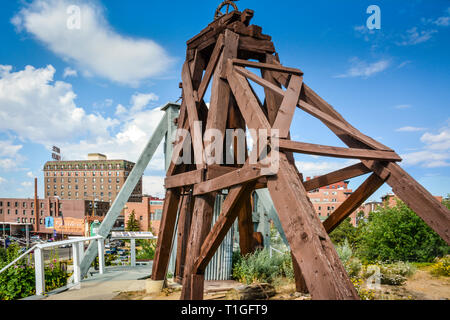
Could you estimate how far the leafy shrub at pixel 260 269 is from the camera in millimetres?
6102

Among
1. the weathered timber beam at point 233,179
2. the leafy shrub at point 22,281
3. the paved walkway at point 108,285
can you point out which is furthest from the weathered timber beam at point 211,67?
the leafy shrub at point 22,281

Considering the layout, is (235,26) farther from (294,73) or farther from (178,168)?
(178,168)

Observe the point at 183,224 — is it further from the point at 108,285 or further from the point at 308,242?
the point at 308,242

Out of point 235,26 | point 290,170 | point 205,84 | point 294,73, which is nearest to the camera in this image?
point 290,170

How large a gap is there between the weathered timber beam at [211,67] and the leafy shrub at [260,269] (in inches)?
123

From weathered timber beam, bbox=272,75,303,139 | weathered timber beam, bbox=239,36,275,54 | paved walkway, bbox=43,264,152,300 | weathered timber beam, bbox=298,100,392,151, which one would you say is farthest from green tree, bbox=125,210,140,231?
weathered timber beam, bbox=298,100,392,151

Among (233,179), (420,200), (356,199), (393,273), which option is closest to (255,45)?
(233,179)

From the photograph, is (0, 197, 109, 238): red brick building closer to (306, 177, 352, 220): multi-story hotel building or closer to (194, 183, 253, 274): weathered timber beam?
(306, 177, 352, 220): multi-story hotel building

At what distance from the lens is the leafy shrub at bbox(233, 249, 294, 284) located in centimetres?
610

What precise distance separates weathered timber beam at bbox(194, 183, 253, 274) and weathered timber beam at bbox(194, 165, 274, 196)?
0.09 metres

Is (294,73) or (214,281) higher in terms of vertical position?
(294,73)

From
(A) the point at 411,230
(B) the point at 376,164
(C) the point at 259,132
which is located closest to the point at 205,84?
(C) the point at 259,132
